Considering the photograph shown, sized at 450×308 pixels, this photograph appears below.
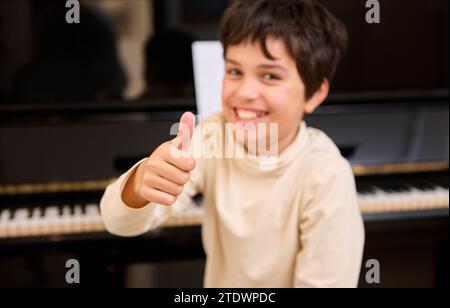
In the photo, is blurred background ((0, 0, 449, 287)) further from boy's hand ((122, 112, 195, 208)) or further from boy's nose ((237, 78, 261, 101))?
boy's hand ((122, 112, 195, 208))

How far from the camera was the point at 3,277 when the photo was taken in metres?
1.57

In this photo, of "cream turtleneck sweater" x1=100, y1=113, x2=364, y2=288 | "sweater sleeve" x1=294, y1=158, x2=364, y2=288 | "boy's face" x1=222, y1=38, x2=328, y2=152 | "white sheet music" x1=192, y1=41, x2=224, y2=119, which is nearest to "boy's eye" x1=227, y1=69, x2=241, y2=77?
Result: "boy's face" x1=222, y1=38, x2=328, y2=152

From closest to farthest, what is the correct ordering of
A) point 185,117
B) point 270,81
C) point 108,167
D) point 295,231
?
point 185,117 < point 270,81 < point 295,231 < point 108,167

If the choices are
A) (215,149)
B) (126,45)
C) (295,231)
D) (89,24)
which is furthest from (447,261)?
(89,24)

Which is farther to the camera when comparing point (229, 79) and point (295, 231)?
point (295, 231)

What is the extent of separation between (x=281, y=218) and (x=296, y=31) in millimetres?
356

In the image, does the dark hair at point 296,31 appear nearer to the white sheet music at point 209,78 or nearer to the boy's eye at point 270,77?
the boy's eye at point 270,77

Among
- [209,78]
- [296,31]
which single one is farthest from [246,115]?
[209,78]

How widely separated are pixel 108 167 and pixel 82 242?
0.24 metres

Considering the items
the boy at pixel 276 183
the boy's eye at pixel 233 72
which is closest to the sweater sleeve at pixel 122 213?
the boy at pixel 276 183

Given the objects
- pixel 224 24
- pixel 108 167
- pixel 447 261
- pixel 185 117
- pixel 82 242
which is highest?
pixel 224 24

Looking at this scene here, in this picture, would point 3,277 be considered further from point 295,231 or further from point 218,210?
point 295,231

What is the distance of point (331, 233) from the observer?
0.95 m

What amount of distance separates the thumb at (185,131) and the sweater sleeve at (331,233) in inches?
17.6
